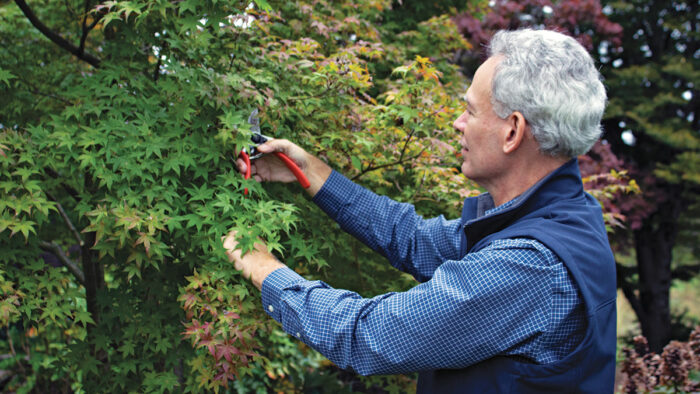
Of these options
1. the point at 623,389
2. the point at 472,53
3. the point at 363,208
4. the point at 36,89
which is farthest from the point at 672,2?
the point at 36,89

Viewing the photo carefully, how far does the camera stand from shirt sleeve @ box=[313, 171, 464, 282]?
226 centimetres

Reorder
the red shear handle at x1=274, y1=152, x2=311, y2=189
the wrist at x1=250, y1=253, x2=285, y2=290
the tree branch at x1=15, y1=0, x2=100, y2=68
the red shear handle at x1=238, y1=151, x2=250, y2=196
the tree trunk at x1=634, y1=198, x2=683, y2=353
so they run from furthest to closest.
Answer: the tree trunk at x1=634, y1=198, x2=683, y2=353 → the tree branch at x1=15, y1=0, x2=100, y2=68 → the red shear handle at x1=274, y1=152, x2=311, y2=189 → the red shear handle at x1=238, y1=151, x2=250, y2=196 → the wrist at x1=250, y1=253, x2=285, y2=290

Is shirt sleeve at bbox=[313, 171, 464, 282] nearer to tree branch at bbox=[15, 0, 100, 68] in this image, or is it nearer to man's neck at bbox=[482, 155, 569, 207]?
man's neck at bbox=[482, 155, 569, 207]

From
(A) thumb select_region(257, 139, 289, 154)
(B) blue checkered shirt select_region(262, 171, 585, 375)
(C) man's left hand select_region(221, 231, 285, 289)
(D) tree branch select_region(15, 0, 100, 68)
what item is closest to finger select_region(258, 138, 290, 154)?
(A) thumb select_region(257, 139, 289, 154)

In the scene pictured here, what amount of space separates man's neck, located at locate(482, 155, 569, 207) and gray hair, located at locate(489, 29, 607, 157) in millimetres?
38

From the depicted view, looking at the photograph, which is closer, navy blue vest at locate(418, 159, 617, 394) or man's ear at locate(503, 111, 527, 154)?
navy blue vest at locate(418, 159, 617, 394)

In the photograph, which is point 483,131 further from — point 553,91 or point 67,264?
point 67,264

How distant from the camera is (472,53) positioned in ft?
26.0

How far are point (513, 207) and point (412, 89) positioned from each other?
1161mm

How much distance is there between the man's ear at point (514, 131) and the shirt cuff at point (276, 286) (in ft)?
2.49

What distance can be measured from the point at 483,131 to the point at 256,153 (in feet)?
3.24

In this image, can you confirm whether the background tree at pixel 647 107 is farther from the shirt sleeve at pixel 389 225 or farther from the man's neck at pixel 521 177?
the man's neck at pixel 521 177

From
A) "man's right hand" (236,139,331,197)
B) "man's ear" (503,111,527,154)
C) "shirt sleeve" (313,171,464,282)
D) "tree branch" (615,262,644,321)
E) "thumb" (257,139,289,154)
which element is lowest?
"tree branch" (615,262,644,321)

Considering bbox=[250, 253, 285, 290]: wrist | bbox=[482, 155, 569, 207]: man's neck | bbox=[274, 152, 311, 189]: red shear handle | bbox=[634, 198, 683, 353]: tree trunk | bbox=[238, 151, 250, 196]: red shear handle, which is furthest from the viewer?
bbox=[634, 198, 683, 353]: tree trunk
